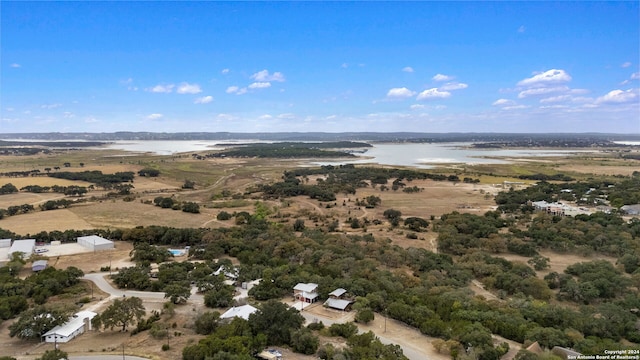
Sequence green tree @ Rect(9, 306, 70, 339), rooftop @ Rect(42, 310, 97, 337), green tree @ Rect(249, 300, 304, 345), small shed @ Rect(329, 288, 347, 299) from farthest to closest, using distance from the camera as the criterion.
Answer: small shed @ Rect(329, 288, 347, 299) → rooftop @ Rect(42, 310, 97, 337) → green tree @ Rect(9, 306, 70, 339) → green tree @ Rect(249, 300, 304, 345)

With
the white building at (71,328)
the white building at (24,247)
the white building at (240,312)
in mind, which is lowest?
the white building at (71,328)

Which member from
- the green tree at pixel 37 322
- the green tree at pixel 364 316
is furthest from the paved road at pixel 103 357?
the green tree at pixel 364 316

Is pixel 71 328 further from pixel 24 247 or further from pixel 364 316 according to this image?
pixel 24 247

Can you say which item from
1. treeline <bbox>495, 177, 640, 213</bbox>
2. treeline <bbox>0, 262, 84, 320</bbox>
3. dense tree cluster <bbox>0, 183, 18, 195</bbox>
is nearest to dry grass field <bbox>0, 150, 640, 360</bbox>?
treeline <bbox>0, 262, 84, 320</bbox>

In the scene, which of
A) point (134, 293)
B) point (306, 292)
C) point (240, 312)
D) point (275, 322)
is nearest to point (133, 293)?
point (134, 293)

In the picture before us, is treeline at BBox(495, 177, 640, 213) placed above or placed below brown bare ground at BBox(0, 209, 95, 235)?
above

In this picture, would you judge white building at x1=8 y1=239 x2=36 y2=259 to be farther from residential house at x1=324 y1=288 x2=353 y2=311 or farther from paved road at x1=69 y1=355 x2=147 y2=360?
residential house at x1=324 y1=288 x2=353 y2=311

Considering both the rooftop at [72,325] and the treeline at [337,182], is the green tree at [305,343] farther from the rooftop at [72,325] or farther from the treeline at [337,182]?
the treeline at [337,182]
